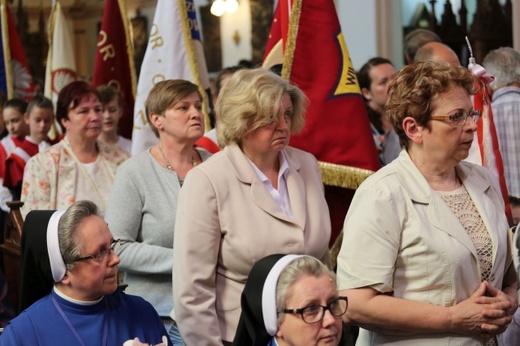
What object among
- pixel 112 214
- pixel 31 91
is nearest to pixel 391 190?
pixel 112 214

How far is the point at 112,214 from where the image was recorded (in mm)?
4848

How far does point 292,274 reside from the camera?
3.27m

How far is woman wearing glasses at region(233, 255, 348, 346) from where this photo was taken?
3.22 metres

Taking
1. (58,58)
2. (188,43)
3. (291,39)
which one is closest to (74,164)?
(188,43)

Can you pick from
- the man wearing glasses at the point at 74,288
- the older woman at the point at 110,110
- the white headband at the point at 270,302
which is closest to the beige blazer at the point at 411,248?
the white headband at the point at 270,302

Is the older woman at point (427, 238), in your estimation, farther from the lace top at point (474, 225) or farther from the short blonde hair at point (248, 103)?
the short blonde hair at point (248, 103)

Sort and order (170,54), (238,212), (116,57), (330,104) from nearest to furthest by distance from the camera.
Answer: (238,212) < (330,104) < (170,54) < (116,57)

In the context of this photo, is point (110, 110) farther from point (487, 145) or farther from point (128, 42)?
point (487, 145)

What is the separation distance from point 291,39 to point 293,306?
9.31 ft

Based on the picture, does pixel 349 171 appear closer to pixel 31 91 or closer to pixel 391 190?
pixel 391 190

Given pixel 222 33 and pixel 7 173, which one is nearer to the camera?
pixel 7 173

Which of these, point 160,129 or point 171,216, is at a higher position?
point 160,129

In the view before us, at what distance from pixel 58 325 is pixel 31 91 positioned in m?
7.54

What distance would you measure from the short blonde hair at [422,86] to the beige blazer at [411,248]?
0.64 feet
